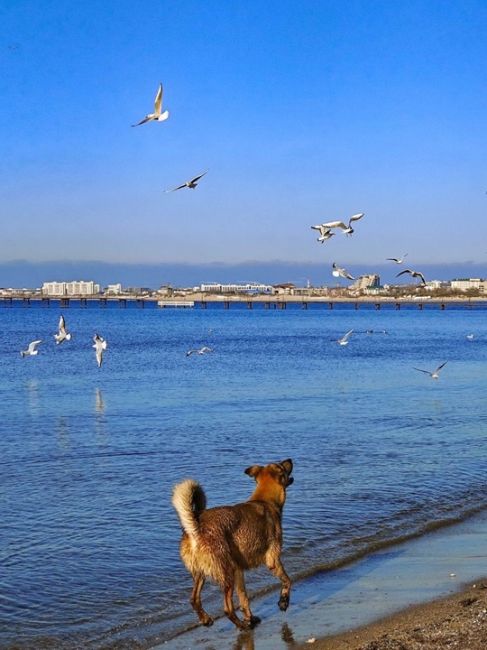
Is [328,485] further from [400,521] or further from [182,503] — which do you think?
[182,503]

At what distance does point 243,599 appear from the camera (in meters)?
7.94

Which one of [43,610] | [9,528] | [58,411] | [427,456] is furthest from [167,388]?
[43,610]

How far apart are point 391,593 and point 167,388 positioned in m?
24.6

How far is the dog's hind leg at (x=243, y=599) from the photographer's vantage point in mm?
7832

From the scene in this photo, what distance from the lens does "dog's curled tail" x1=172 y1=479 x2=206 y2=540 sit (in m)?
7.38

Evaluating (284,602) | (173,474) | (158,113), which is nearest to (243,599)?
(284,602)

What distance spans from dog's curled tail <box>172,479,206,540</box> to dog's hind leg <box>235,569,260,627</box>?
2.15ft

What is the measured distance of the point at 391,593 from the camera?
29.7ft

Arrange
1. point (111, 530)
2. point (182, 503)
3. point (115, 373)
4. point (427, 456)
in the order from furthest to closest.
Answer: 1. point (115, 373)
2. point (427, 456)
3. point (111, 530)
4. point (182, 503)

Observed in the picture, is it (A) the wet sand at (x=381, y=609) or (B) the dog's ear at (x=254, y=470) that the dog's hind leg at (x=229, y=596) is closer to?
(A) the wet sand at (x=381, y=609)

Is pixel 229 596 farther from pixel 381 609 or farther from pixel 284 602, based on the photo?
pixel 381 609

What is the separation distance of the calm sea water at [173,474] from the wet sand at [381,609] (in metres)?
0.46

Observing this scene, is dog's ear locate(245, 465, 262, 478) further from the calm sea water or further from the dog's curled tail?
the calm sea water

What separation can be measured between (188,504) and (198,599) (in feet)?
3.21
